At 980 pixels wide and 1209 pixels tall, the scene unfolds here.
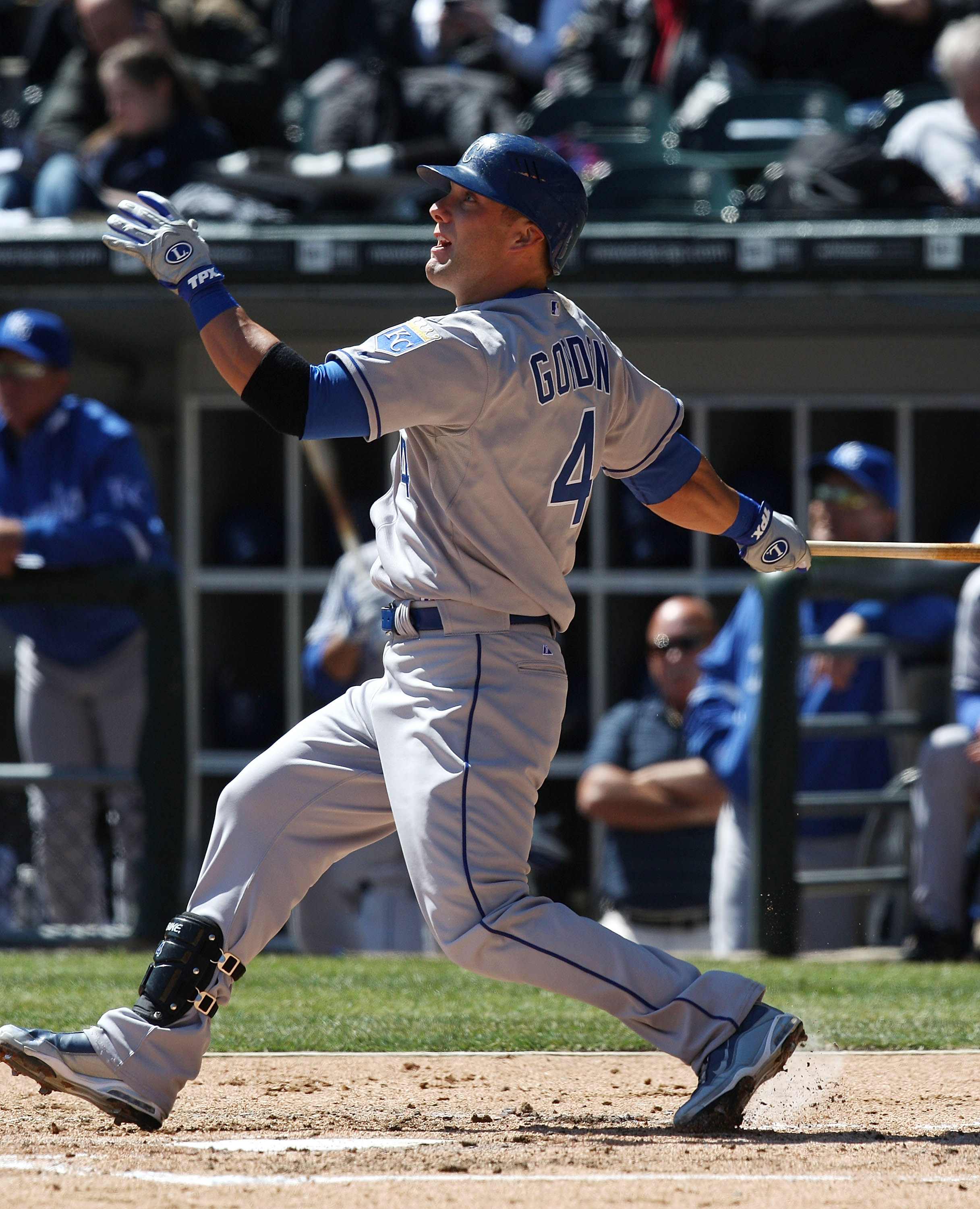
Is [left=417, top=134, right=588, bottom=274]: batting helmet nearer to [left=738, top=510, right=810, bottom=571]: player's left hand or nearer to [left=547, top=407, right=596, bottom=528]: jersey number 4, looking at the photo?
[left=547, top=407, right=596, bottom=528]: jersey number 4

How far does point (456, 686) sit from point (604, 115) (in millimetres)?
5540

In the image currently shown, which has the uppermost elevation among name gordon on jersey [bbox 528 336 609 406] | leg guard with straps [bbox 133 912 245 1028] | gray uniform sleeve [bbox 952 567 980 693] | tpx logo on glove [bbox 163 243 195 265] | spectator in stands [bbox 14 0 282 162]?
spectator in stands [bbox 14 0 282 162]

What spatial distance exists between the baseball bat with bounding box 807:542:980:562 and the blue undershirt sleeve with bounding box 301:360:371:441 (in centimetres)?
105

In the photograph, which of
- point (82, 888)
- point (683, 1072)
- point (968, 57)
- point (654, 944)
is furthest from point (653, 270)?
point (683, 1072)

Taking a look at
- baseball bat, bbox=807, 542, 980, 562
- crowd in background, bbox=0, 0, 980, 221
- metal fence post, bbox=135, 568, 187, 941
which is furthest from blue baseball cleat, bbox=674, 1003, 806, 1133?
crowd in background, bbox=0, 0, 980, 221

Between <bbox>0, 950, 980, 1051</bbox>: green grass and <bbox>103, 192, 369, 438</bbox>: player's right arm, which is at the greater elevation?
<bbox>103, 192, 369, 438</bbox>: player's right arm

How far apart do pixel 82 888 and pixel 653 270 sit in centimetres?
287

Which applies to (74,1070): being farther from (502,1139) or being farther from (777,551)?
(777,551)

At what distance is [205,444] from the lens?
6.88 metres

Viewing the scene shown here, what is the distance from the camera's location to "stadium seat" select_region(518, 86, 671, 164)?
7.62 m

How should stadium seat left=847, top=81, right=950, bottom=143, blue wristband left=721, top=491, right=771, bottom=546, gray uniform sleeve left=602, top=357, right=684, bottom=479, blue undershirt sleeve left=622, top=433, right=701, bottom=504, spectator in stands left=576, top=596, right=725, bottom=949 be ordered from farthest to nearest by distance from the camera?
stadium seat left=847, top=81, right=950, bottom=143 → spectator in stands left=576, top=596, right=725, bottom=949 → blue wristband left=721, top=491, right=771, bottom=546 → blue undershirt sleeve left=622, top=433, right=701, bottom=504 → gray uniform sleeve left=602, top=357, right=684, bottom=479

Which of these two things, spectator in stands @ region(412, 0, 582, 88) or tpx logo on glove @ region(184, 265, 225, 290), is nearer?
tpx logo on glove @ region(184, 265, 225, 290)

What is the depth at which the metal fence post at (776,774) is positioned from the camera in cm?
513

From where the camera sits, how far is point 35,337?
5312 mm
